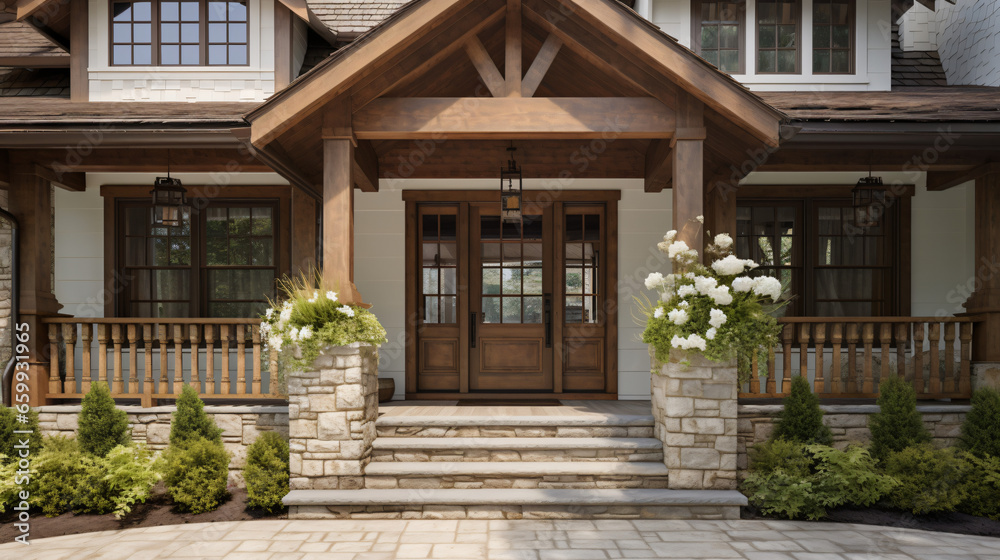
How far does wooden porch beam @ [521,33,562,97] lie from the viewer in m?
4.96

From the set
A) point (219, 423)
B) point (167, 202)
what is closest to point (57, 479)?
point (219, 423)

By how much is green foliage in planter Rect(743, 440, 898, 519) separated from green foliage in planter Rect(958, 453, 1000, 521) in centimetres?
64

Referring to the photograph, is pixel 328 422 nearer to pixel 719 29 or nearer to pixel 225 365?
pixel 225 365

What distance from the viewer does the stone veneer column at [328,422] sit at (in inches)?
186

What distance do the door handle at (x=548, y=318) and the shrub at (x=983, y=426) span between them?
3858 millimetres

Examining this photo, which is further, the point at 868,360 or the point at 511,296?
the point at 511,296

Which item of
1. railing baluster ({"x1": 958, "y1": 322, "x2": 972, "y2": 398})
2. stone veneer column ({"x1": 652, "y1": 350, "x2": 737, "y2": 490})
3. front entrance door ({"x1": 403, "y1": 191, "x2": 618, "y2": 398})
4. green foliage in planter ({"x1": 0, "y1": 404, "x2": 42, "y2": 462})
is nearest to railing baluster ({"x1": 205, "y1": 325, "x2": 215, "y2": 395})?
green foliage in planter ({"x1": 0, "y1": 404, "x2": 42, "y2": 462})

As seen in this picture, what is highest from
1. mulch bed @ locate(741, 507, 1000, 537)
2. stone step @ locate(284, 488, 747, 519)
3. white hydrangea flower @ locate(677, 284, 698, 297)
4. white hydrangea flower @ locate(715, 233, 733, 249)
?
white hydrangea flower @ locate(715, 233, 733, 249)

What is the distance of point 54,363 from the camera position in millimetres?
5715

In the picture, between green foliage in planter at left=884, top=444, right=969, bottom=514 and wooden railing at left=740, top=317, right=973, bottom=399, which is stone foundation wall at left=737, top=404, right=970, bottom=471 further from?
green foliage in planter at left=884, top=444, right=969, bottom=514

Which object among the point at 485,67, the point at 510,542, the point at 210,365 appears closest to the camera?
the point at 510,542

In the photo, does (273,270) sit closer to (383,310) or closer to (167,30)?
(383,310)

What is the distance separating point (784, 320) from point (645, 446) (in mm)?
1779

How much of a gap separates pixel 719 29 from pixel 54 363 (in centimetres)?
766
